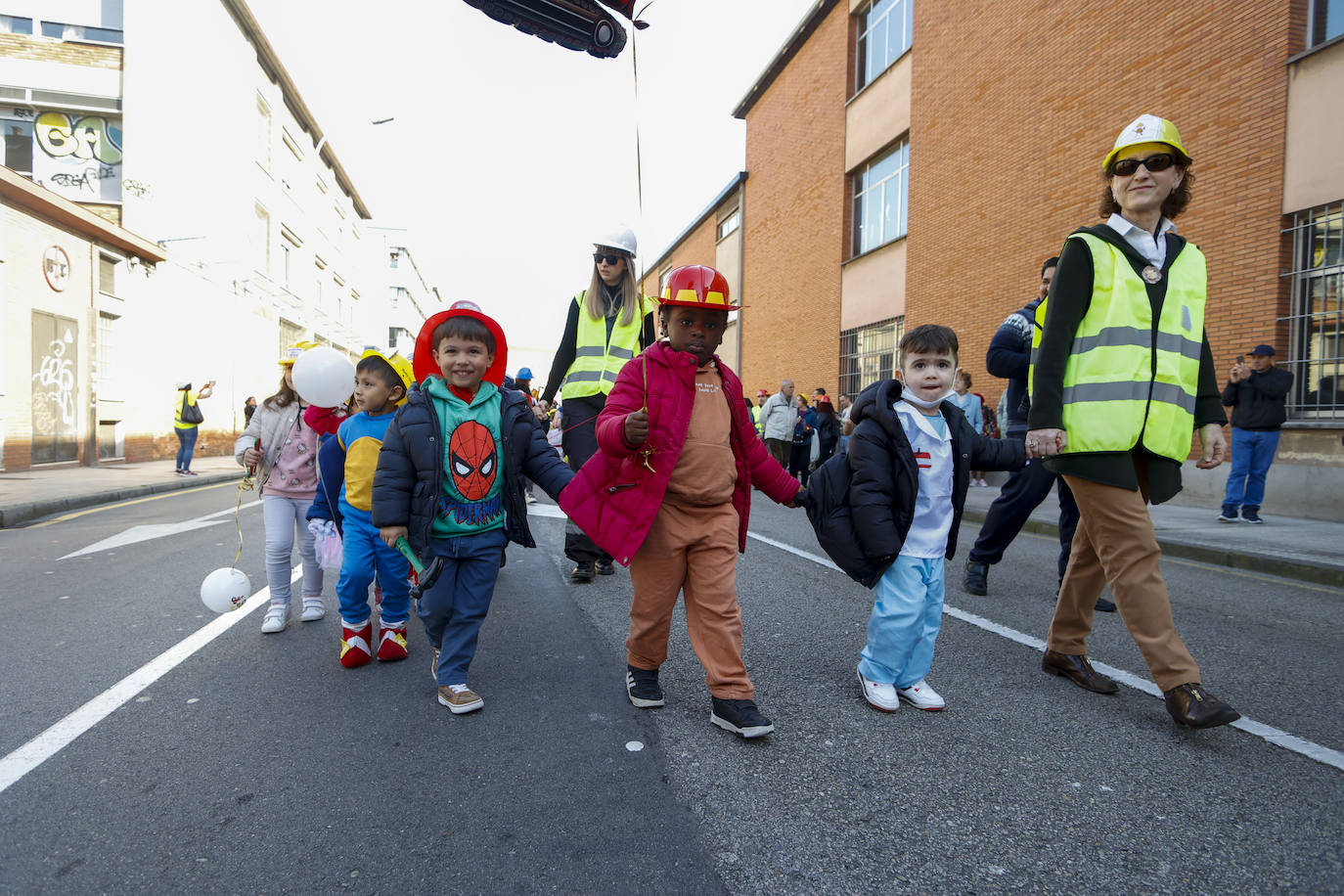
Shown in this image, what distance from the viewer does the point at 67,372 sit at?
15.7 m

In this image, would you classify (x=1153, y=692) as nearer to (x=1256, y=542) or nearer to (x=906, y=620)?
(x=906, y=620)

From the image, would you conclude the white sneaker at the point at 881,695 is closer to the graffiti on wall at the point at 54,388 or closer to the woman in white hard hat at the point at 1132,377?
the woman in white hard hat at the point at 1132,377

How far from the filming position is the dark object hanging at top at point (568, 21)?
8.80 m

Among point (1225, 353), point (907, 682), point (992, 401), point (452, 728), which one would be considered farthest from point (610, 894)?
point (992, 401)

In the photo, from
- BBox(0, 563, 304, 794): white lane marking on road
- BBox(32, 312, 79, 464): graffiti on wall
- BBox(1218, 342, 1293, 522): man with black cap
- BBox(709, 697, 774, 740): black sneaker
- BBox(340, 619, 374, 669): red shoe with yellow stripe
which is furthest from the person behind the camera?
BBox(32, 312, 79, 464): graffiti on wall

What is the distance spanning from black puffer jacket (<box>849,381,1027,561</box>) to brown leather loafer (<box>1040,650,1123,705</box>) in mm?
755

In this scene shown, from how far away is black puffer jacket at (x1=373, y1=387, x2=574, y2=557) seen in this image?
297 cm

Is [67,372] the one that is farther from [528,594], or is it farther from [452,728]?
[452,728]

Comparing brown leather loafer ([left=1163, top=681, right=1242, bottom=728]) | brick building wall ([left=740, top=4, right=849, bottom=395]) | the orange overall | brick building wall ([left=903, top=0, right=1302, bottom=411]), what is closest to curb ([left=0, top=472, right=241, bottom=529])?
the orange overall

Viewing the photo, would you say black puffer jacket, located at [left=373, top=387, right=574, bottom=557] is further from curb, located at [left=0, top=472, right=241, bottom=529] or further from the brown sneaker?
curb, located at [left=0, top=472, right=241, bottom=529]

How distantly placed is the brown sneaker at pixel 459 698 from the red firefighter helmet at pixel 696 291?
1663 mm

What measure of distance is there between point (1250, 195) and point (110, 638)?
469 inches

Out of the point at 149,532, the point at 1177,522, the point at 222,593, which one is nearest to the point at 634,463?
the point at 222,593

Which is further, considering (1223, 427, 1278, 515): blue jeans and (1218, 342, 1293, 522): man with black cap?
(1223, 427, 1278, 515): blue jeans
